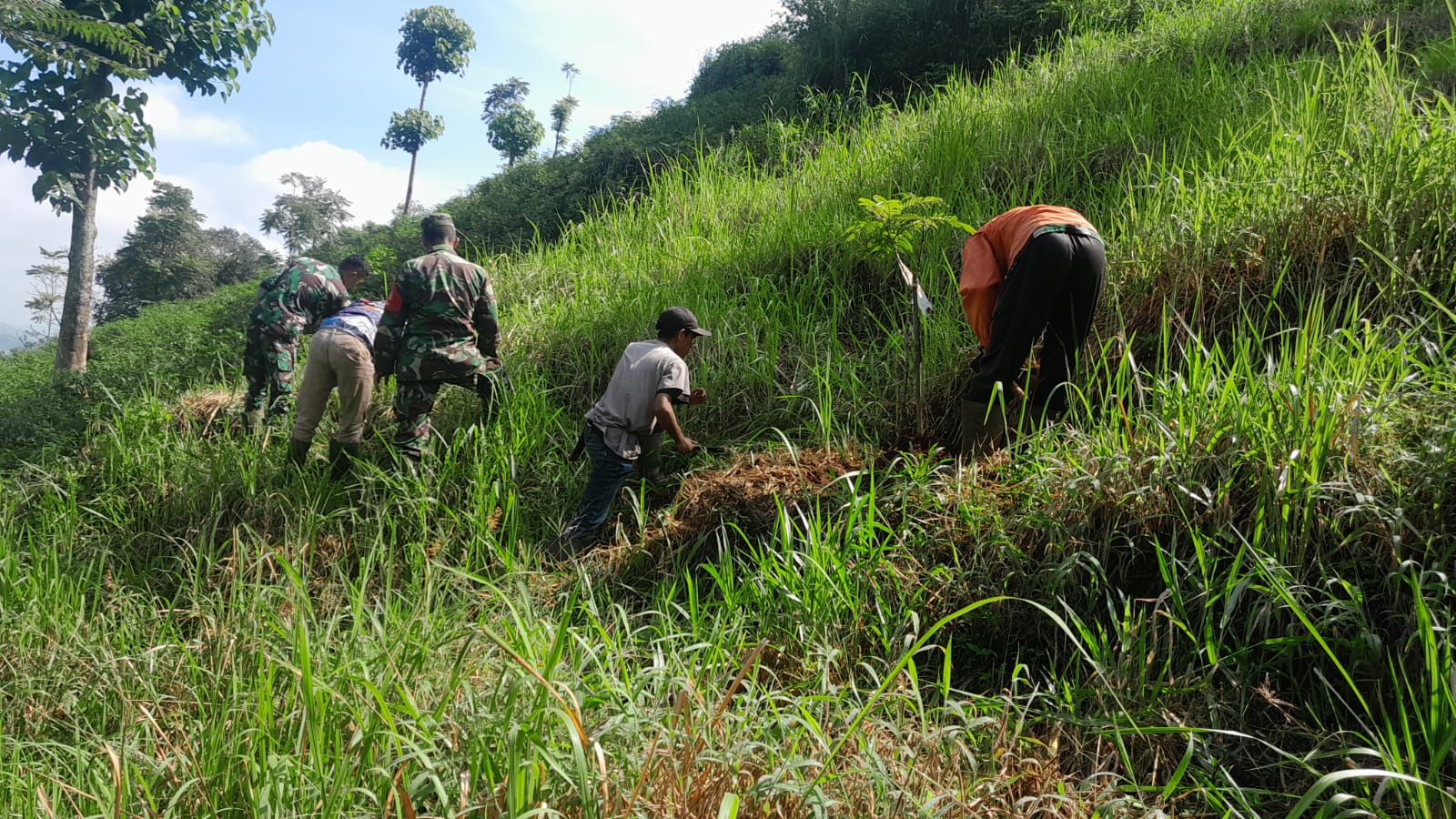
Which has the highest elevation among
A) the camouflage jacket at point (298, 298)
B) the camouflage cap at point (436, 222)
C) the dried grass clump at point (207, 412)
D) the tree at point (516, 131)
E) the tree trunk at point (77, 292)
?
the tree at point (516, 131)

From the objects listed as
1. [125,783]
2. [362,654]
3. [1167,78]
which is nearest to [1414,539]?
[362,654]

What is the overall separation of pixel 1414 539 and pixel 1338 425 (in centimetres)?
36

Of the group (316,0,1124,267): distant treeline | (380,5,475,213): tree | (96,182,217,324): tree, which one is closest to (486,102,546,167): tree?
(380,5,475,213): tree

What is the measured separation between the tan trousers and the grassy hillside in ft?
1.35

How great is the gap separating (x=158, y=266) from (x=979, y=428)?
81.4 feet

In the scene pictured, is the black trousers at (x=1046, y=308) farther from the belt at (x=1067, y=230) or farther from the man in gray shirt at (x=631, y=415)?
the man in gray shirt at (x=631, y=415)

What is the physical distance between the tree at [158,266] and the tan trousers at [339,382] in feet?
66.7

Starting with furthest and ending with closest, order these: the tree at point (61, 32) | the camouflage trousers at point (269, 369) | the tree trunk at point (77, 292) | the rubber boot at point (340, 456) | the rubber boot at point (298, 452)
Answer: the tree trunk at point (77, 292) < the tree at point (61, 32) < the camouflage trousers at point (269, 369) < the rubber boot at point (298, 452) < the rubber boot at point (340, 456)

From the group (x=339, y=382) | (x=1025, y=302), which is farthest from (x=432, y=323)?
(x=1025, y=302)

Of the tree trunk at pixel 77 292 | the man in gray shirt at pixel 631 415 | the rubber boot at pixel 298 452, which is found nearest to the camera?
the man in gray shirt at pixel 631 415

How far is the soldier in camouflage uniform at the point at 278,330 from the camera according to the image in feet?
18.5

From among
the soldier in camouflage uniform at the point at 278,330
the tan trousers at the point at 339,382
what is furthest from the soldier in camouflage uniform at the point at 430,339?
the soldier in camouflage uniform at the point at 278,330

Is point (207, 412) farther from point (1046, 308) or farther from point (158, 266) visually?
point (158, 266)

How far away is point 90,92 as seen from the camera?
8.75m
